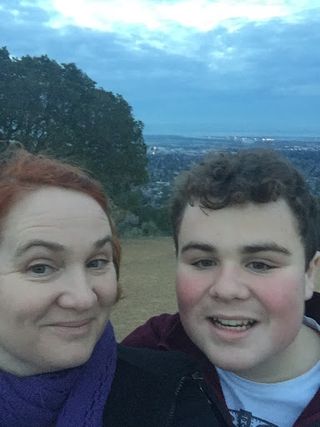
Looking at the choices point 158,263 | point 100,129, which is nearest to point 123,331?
point 158,263

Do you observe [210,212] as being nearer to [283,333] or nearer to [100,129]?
[283,333]

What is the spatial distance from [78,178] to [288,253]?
668mm

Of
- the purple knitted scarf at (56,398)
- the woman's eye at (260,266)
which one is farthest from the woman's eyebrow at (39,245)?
the woman's eye at (260,266)

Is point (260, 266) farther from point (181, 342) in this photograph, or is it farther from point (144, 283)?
point (144, 283)

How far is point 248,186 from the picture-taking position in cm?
196

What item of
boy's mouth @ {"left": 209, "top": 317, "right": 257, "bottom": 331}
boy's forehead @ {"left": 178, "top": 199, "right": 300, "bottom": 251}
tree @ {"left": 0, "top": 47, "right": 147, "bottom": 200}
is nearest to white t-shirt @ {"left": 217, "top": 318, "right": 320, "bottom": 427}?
boy's mouth @ {"left": 209, "top": 317, "right": 257, "bottom": 331}

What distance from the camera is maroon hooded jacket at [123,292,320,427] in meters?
1.92

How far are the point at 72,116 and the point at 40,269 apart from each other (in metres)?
13.2

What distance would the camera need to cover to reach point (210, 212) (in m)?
1.97

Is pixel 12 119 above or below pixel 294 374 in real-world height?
above

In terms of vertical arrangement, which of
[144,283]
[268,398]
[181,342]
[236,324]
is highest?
[236,324]

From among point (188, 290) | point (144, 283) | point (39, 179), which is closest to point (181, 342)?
point (188, 290)

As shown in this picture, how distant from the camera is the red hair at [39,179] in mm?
1752

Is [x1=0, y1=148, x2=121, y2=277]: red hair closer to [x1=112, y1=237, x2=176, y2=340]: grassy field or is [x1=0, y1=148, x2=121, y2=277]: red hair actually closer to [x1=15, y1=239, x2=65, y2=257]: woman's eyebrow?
[x1=15, y1=239, x2=65, y2=257]: woman's eyebrow
